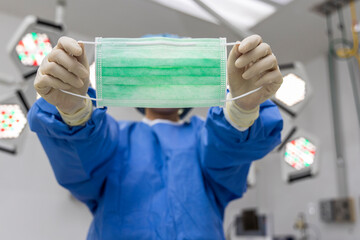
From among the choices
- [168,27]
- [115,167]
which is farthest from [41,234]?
[168,27]

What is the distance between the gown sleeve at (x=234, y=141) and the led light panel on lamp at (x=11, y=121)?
64cm

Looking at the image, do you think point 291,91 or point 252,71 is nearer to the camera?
point 252,71

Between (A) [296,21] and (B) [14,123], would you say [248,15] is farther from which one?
(B) [14,123]

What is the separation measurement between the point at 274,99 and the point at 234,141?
0.38 meters

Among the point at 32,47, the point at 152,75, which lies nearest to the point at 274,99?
the point at 152,75

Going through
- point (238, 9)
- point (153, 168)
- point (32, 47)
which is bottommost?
point (153, 168)

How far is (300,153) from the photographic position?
4.78 ft

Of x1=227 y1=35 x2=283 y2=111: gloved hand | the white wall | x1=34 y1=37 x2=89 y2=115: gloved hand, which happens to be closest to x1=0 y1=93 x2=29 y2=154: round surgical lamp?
x1=34 y1=37 x2=89 y2=115: gloved hand

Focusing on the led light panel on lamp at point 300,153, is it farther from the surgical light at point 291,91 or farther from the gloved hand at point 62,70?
the gloved hand at point 62,70

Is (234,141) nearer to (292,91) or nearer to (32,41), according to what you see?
(292,91)

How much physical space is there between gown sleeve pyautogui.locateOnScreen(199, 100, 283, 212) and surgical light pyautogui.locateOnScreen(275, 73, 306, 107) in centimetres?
28

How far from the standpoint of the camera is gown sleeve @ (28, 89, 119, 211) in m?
0.87

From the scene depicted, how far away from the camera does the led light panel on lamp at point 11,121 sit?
4.26ft

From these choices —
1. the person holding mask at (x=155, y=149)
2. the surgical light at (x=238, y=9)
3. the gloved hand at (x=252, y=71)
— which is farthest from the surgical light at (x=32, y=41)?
the surgical light at (x=238, y=9)
